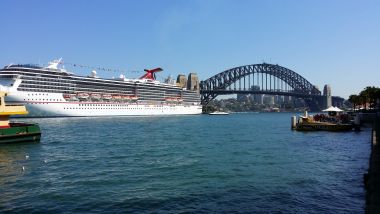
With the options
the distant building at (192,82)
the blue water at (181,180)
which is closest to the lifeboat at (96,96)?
the blue water at (181,180)

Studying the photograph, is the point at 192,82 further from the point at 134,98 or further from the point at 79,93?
the point at 79,93

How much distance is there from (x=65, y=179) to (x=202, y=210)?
26.1ft

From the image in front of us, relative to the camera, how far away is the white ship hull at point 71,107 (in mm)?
80750

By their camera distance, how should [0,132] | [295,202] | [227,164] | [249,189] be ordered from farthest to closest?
Result: [0,132], [227,164], [249,189], [295,202]

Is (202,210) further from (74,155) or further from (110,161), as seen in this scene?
(74,155)

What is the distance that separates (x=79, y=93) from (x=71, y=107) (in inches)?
228

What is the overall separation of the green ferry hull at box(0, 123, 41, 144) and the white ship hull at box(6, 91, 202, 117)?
4364 cm

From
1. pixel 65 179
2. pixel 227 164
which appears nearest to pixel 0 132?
pixel 65 179

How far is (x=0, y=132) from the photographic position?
30594 mm

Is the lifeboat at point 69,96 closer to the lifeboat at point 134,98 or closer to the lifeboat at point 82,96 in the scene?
the lifeboat at point 82,96

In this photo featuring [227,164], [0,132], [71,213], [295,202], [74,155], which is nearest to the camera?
[71,213]

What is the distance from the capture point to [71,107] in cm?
9069

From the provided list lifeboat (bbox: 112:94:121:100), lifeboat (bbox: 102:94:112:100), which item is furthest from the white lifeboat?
lifeboat (bbox: 112:94:121:100)

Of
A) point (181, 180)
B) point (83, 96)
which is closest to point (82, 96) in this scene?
point (83, 96)
